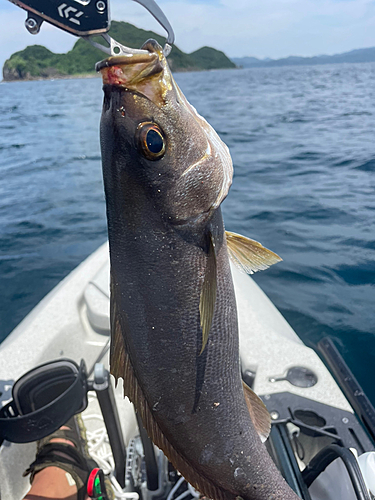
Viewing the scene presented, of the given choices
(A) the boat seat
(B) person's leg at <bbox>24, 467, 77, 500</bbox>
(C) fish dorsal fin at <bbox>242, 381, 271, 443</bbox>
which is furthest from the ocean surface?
(B) person's leg at <bbox>24, 467, 77, 500</bbox>

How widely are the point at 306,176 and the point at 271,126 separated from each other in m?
8.75

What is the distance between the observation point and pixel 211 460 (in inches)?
59.9

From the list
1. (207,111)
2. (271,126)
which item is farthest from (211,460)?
(207,111)

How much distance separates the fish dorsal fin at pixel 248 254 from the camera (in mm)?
1675

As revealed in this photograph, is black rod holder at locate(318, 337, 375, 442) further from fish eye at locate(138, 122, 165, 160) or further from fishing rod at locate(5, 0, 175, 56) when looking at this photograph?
fishing rod at locate(5, 0, 175, 56)

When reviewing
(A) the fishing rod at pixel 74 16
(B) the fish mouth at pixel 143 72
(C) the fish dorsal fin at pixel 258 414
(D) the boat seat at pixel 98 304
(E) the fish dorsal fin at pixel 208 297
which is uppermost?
(A) the fishing rod at pixel 74 16

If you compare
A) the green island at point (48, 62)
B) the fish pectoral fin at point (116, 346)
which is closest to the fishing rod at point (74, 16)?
the fish pectoral fin at point (116, 346)

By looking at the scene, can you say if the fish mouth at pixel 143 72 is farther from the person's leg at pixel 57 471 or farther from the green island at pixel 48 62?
the green island at pixel 48 62

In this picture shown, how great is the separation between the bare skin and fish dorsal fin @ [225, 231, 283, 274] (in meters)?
1.97

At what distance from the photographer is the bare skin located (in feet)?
8.09

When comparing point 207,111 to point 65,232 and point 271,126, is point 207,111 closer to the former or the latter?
point 271,126

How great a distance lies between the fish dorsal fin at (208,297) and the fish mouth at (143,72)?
0.61 meters

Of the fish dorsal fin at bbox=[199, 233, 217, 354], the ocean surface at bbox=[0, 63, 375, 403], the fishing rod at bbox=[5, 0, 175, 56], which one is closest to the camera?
the fish dorsal fin at bbox=[199, 233, 217, 354]

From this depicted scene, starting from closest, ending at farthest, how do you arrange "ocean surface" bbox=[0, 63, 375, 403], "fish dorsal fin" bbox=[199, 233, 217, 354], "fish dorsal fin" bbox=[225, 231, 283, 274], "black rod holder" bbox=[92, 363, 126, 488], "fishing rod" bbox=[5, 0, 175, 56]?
"fish dorsal fin" bbox=[199, 233, 217, 354]
"fishing rod" bbox=[5, 0, 175, 56]
"fish dorsal fin" bbox=[225, 231, 283, 274]
"black rod holder" bbox=[92, 363, 126, 488]
"ocean surface" bbox=[0, 63, 375, 403]
